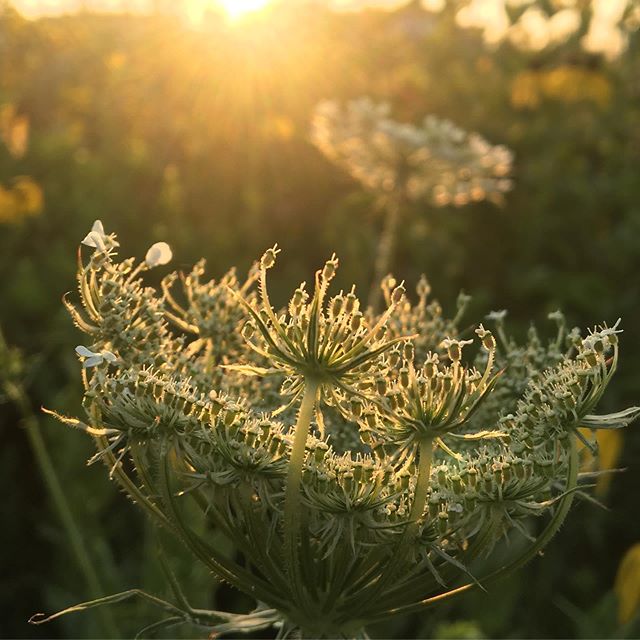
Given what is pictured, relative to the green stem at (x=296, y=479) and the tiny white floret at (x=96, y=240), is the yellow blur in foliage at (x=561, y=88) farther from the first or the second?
the green stem at (x=296, y=479)

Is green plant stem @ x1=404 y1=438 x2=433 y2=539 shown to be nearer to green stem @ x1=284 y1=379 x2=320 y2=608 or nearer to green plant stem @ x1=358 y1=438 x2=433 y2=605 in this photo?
green plant stem @ x1=358 y1=438 x2=433 y2=605

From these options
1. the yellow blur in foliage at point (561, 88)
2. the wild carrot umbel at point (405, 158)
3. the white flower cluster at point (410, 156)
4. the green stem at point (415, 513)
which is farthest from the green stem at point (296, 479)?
the yellow blur in foliage at point (561, 88)

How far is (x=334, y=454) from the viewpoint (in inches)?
67.2

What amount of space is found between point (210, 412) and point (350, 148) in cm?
475

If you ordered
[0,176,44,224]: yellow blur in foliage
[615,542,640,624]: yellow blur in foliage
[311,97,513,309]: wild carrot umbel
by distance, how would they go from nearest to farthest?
[615,542,640,624]: yellow blur in foliage < [311,97,513,309]: wild carrot umbel < [0,176,44,224]: yellow blur in foliage

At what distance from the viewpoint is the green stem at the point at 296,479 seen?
5.08ft

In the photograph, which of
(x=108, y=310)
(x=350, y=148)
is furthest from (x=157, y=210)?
(x=108, y=310)

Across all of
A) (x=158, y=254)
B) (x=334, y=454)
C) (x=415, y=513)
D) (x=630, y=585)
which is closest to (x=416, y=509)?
(x=415, y=513)

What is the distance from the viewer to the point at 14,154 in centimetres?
814

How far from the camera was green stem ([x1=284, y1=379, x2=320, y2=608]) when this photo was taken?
155cm

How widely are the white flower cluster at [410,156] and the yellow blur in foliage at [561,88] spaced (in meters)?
4.87

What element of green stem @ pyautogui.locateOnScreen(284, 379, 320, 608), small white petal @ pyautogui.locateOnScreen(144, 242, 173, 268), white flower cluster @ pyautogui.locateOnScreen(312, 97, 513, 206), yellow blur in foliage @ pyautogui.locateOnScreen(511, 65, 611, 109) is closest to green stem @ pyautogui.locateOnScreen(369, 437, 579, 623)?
green stem @ pyautogui.locateOnScreen(284, 379, 320, 608)

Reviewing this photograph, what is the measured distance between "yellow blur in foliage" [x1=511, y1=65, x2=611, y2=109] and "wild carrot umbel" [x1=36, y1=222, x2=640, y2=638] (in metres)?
9.48

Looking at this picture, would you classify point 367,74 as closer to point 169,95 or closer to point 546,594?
point 169,95
